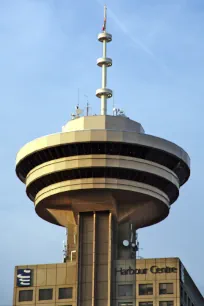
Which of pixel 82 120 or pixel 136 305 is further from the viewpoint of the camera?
pixel 82 120

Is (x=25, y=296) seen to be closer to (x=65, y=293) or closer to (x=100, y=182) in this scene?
(x=65, y=293)

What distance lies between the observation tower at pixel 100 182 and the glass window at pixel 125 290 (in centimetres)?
132

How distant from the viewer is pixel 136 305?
155 m

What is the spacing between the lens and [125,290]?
513 ft

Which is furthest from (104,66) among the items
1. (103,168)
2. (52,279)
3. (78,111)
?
(52,279)

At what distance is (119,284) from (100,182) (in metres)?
14.9

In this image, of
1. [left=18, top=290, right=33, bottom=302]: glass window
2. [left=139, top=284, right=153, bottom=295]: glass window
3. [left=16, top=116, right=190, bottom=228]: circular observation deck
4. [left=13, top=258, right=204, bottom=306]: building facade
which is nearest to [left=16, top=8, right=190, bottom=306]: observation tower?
[left=16, top=116, right=190, bottom=228]: circular observation deck

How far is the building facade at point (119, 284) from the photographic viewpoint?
507ft

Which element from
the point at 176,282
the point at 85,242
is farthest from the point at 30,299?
the point at 176,282

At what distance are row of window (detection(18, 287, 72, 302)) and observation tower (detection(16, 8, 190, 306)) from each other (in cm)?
166

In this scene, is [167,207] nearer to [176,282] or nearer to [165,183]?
[165,183]

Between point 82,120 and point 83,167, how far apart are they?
9.62 m

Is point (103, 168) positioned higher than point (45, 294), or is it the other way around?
point (103, 168)

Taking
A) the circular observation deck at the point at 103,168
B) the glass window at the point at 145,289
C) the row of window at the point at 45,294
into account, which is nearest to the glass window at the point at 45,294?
the row of window at the point at 45,294
